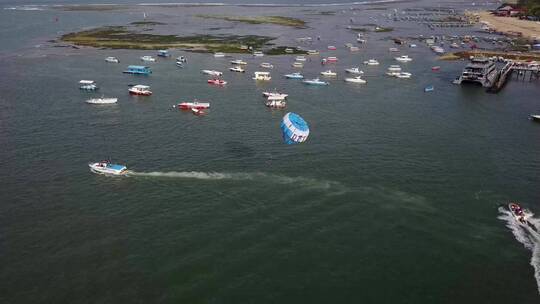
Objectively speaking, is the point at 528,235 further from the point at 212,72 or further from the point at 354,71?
the point at 212,72

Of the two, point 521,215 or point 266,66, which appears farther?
point 266,66

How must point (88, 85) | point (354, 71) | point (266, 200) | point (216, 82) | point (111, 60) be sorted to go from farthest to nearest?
point (111, 60)
point (354, 71)
point (216, 82)
point (88, 85)
point (266, 200)

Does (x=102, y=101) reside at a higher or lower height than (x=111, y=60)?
lower

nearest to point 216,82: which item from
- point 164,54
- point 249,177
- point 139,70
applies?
point 139,70

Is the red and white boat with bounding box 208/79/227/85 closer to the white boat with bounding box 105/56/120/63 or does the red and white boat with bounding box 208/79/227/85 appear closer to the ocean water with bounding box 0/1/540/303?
the ocean water with bounding box 0/1/540/303

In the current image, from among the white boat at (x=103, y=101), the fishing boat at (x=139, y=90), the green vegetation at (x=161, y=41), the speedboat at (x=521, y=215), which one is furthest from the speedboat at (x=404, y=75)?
the speedboat at (x=521, y=215)

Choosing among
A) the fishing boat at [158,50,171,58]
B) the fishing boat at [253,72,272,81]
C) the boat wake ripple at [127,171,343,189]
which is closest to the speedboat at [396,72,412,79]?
the fishing boat at [253,72,272,81]

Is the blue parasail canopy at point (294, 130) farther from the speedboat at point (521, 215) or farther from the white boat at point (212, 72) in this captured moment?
the white boat at point (212, 72)

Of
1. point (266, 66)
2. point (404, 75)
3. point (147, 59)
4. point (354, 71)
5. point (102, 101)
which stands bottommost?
point (102, 101)
